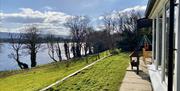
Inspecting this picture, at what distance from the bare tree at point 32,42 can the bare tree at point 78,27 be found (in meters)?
5.85

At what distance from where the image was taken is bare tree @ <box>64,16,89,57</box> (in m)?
45.3

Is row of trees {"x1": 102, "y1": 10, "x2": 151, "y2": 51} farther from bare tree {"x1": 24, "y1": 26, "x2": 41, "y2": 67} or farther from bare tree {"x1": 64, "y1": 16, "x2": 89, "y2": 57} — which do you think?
bare tree {"x1": 24, "y1": 26, "x2": 41, "y2": 67}

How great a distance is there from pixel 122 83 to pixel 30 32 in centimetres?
4180

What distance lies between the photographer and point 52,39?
175ft

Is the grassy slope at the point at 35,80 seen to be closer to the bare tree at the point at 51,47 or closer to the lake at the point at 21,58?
the lake at the point at 21,58

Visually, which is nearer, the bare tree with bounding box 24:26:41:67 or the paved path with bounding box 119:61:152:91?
the paved path with bounding box 119:61:152:91

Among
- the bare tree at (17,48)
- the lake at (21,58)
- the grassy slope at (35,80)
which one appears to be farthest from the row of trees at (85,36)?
the grassy slope at (35,80)

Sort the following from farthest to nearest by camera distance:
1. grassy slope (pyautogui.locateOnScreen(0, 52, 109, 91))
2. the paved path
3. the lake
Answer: the lake < grassy slope (pyautogui.locateOnScreen(0, 52, 109, 91)) < the paved path

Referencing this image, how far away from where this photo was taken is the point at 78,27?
46.1 meters

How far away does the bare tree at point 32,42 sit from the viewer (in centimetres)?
4644

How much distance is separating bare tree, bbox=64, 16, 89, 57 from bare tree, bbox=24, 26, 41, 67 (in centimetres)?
585

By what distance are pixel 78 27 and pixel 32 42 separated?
7.70 meters

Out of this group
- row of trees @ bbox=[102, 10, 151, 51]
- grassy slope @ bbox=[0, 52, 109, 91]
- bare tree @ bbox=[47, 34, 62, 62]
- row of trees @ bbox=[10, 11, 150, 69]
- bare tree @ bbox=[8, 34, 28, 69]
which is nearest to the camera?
grassy slope @ bbox=[0, 52, 109, 91]

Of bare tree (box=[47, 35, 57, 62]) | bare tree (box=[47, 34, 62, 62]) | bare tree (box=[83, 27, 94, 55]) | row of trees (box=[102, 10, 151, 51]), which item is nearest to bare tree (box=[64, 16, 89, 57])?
bare tree (box=[83, 27, 94, 55])
